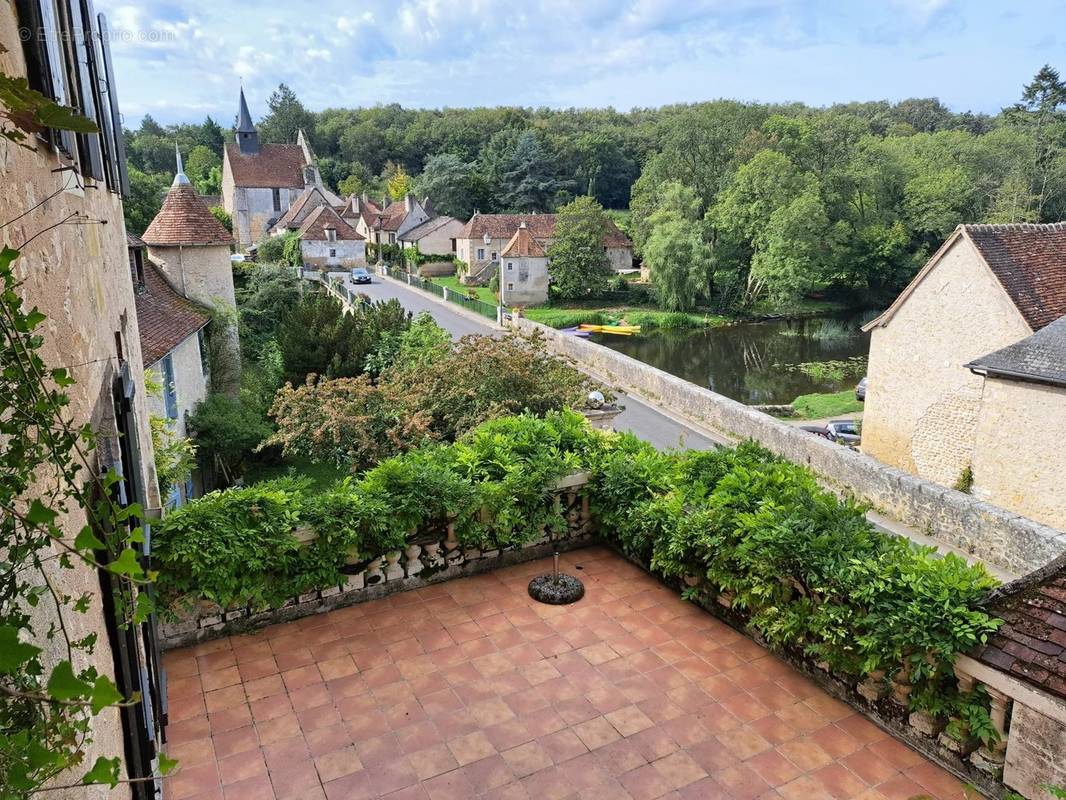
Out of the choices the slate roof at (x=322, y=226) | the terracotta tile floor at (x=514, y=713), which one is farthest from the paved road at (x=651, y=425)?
the slate roof at (x=322, y=226)

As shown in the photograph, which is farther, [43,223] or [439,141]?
[439,141]

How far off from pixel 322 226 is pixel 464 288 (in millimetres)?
11027

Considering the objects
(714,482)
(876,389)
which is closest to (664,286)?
(876,389)

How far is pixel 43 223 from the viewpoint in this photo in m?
2.99

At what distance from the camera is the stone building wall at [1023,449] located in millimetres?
14414

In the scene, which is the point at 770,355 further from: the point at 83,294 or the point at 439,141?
the point at 439,141

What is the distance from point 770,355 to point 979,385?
2287 centimetres

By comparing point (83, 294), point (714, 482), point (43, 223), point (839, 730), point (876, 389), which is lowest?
point (876, 389)

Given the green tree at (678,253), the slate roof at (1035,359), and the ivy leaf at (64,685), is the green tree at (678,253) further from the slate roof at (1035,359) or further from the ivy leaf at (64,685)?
the ivy leaf at (64,685)

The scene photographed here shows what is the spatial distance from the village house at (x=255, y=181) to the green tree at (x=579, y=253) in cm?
2307

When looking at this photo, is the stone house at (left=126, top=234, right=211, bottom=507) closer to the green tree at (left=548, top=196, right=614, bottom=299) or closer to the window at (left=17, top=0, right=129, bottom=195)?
the window at (left=17, top=0, right=129, bottom=195)

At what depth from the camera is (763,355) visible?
40.5 meters

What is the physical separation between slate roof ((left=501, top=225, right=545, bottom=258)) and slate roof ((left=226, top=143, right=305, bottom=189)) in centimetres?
2350

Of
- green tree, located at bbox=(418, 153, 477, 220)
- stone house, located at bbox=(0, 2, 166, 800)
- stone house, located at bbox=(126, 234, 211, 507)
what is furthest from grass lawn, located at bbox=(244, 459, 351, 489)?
green tree, located at bbox=(418, 153, 477, 220)
